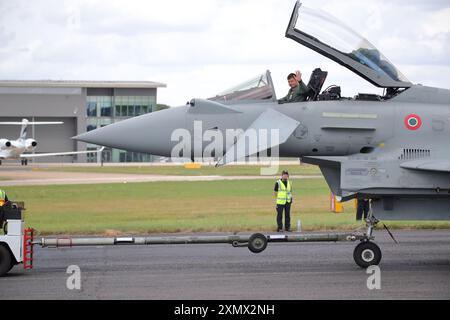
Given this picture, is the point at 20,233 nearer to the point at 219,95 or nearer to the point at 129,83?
the point at 219,95

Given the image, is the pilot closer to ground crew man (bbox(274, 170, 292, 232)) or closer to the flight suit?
the flight suit

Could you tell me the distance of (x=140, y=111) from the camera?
89375mm

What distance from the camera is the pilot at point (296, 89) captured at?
14.2m

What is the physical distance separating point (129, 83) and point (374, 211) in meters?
78.8

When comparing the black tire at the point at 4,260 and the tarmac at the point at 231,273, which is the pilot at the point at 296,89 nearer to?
the tarmac at the point at 231,273

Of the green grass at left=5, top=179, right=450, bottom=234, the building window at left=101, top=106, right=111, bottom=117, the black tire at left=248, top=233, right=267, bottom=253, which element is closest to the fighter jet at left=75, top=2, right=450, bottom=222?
the black tire at left=248, top=233, right=267, bottom=253

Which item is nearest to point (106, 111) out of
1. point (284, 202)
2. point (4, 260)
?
point (284, 202)

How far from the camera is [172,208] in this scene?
3316cm

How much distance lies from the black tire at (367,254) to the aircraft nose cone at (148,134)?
Result: 353 centimetres

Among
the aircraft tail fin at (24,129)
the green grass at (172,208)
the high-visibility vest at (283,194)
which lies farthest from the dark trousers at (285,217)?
the aircraft tail fin at (24,129)

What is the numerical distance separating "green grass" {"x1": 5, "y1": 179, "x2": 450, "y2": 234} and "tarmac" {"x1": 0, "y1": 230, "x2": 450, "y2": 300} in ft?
17.9

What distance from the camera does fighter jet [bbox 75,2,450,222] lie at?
45.1ft
